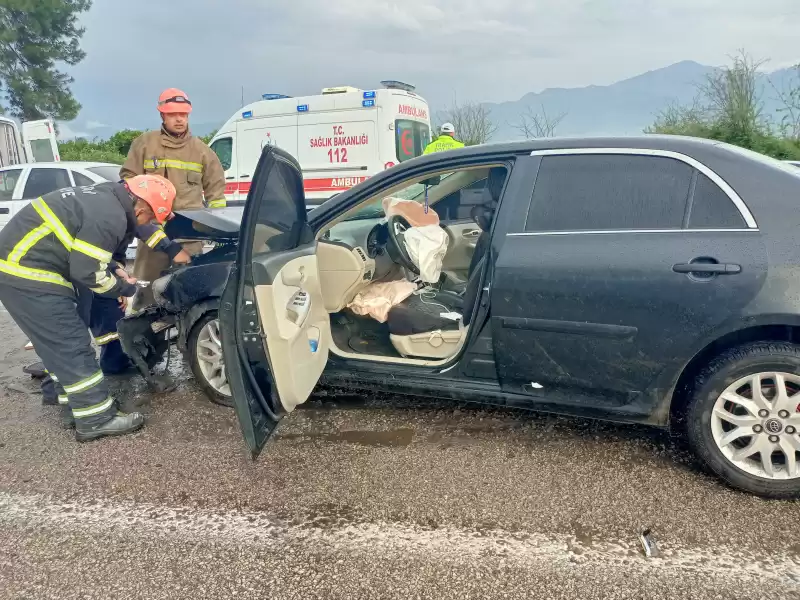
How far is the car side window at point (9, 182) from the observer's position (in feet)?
28.9

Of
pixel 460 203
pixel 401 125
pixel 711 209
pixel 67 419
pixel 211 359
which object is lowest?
pixel 67 419

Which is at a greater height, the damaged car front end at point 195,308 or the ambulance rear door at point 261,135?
the ambulance rear door at point 261,135

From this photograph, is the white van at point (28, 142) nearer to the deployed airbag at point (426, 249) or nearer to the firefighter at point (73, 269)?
the firefighter at point (73, 269)

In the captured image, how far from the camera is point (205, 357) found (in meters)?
3.60

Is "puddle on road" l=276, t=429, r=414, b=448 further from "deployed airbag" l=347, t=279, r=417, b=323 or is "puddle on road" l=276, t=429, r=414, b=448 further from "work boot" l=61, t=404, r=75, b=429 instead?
"work boot" l=61, t=404, r=75, b=429

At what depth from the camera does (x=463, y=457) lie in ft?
9.80

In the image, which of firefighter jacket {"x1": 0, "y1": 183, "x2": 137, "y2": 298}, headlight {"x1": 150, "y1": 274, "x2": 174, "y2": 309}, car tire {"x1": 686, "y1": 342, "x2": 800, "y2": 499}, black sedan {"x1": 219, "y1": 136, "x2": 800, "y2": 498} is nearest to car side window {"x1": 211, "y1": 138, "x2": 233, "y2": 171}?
headlight {"x1": 150, "y1": 274, "x2": 174, "y2": 309}

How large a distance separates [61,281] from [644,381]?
2984mm

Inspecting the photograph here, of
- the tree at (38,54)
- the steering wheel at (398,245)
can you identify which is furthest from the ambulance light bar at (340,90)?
the tree at (38,54)

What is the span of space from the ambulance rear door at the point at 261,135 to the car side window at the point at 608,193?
8.02m

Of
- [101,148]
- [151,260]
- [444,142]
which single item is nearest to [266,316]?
[151,260]

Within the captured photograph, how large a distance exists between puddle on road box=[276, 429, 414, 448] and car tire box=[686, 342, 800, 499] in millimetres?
1369

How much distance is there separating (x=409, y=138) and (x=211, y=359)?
7.35 meters

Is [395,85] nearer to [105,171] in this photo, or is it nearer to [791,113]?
[105,171]
